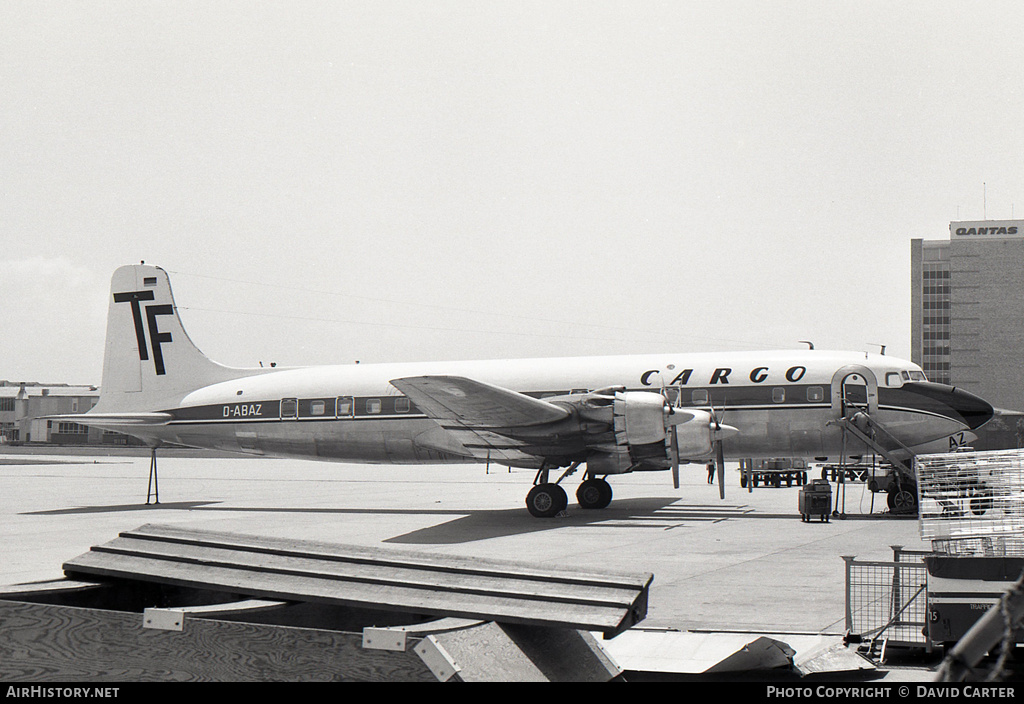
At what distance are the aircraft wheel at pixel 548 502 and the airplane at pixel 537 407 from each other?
28mm

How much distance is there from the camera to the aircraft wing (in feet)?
58.1

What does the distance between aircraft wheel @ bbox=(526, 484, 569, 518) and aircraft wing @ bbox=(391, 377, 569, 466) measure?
1.04 metres

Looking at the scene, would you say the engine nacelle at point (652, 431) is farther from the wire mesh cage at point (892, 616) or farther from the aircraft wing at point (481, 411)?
the wire mesh cage at point (892, 616)

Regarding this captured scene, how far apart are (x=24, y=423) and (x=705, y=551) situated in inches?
4036

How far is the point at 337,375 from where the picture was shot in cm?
2380

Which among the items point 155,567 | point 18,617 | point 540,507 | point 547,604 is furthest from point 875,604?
point 540,507

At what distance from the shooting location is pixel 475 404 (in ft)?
60.3

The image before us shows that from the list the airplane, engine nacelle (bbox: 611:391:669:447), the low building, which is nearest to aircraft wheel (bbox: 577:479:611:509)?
the airplane

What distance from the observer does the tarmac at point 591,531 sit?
9.69m

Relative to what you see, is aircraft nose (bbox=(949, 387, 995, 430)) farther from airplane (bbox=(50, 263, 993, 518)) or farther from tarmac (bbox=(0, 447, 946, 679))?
tarmac (bbox=(0, 447, 946, 679))

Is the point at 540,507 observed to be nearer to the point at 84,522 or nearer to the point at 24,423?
the point at 84,522

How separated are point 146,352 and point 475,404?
12.3 meters

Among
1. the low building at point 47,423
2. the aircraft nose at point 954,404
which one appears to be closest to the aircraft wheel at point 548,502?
the aircraft nose at point 954,404

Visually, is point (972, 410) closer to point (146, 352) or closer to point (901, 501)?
point (901, 501)
